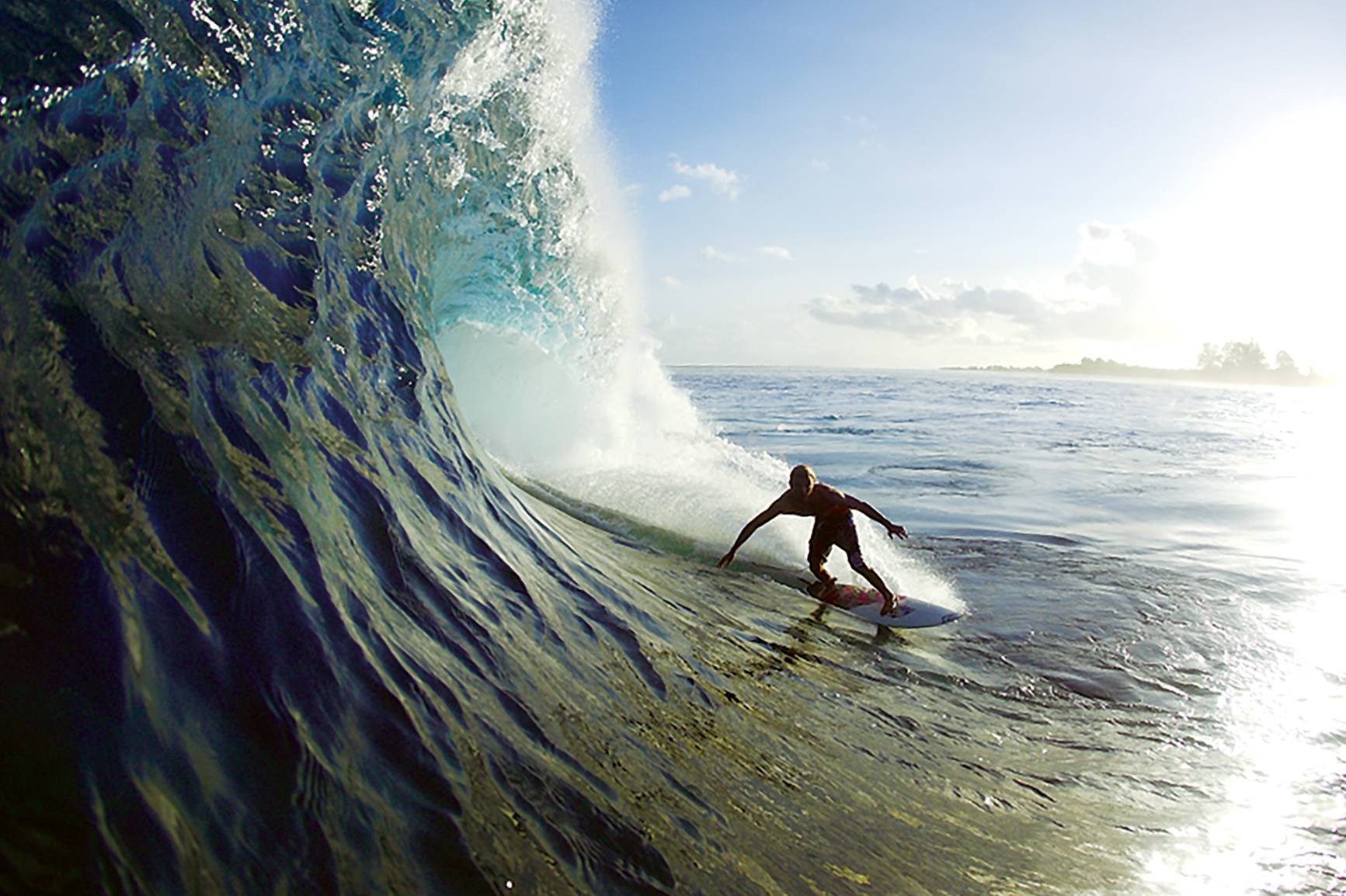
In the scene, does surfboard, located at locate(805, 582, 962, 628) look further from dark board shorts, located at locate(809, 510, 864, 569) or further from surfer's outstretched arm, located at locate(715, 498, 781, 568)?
surfer's outstretched arm, located at locate(715, 498, 781, 568)

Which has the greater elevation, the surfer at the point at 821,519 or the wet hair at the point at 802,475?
the wet hair at the point at 802,475

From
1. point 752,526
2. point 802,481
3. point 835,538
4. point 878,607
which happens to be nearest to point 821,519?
point 835,538

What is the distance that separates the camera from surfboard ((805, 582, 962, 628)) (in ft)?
21.7

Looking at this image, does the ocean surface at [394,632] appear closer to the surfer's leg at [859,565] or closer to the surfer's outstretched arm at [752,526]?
the surfer's outstretched arm at [752,526]

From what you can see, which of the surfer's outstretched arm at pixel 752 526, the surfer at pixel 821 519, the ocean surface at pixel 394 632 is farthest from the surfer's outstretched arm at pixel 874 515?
the ocean surface at pixel 394 632

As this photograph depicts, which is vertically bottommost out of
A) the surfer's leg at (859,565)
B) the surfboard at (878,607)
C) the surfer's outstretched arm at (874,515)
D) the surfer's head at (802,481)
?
the surfboard at (878,607)

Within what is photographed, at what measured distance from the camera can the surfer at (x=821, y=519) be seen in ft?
23.1

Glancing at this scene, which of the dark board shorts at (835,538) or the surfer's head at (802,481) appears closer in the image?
the surfer's head at (802,481)

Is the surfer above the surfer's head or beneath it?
beneath

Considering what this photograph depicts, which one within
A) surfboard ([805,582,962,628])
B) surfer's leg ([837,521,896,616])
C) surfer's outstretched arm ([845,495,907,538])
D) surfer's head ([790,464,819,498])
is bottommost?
surfboard ([805,582,962,628])

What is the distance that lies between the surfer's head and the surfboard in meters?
0.92

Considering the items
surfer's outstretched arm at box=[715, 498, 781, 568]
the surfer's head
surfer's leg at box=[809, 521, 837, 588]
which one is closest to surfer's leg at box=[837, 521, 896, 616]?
surfer's leg at box=[809, 521, 837, 588]

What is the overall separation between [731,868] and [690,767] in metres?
0.59

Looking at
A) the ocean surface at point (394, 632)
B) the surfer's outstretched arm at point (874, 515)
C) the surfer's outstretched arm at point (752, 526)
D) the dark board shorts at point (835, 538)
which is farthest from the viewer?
the dark board shorts at point (835, 538)
